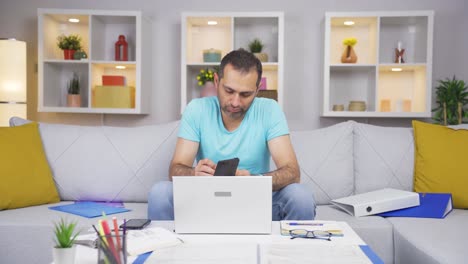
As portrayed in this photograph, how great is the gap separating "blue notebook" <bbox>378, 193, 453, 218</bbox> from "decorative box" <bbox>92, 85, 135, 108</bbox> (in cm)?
213

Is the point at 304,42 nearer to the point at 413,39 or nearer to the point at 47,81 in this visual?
the point at 413,39

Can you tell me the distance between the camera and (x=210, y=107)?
2.06 meters

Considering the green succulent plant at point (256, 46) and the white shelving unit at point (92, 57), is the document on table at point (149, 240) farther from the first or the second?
the green succulent plant at point (256, 46)

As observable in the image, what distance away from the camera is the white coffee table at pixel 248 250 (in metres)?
1.12

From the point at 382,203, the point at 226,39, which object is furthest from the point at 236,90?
the point at 226,39

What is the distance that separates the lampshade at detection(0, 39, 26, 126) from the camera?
3395mm

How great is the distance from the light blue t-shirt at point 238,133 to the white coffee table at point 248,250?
649 millimetres

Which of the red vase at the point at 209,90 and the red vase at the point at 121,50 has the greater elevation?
the red vase at the point at 121,50

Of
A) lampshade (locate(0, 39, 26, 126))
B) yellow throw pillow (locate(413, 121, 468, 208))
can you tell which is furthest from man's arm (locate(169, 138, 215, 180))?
lampshade (locate(0, 39, 26, 126))

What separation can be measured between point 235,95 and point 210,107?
7.2 inches

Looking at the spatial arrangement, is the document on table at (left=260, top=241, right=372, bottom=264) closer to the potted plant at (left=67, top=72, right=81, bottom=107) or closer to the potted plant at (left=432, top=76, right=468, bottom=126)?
the potted plant at (left=432, top=76, right=468, bottom=126)

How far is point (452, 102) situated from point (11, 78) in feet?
10.4

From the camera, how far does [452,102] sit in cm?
347

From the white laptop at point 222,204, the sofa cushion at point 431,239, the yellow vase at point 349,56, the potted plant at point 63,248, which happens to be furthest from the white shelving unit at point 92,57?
the potted plant at point 63,248
